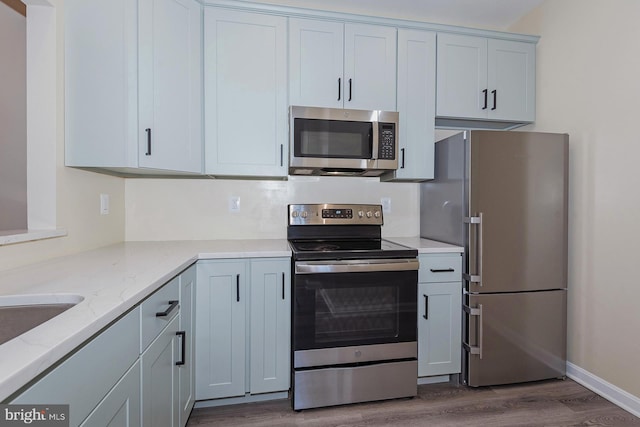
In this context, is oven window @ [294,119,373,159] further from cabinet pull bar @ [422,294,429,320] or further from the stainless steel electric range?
cabinet pull bar @ [422,294,429,320]

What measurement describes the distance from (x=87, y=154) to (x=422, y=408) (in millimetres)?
2309

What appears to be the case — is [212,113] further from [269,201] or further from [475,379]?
[475,379]

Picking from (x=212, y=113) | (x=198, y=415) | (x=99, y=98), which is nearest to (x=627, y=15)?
(x=212, y=113)

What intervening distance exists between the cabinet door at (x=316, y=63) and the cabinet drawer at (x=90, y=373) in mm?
1626

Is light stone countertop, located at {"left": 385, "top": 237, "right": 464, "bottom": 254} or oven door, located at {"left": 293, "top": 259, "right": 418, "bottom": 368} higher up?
light stone countertop, located at {"left": 385, "top": 237, "right": 464, "bottom": 254}

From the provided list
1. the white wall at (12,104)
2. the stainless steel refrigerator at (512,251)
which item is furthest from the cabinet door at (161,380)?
the stainless steel refrigerator at (512,251)

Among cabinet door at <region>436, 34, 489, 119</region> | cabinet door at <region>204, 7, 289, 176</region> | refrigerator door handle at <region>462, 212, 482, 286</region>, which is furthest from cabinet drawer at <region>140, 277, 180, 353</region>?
cabinet door at <region>436, 34, 489, 119</region>

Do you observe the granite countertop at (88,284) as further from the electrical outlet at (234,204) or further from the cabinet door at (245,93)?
the cabinet door at (245,93)

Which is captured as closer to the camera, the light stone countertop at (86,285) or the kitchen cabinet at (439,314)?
the light stone countertop at (86,285)

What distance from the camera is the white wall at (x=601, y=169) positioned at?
1.76m

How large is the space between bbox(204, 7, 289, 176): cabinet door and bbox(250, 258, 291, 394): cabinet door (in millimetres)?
661

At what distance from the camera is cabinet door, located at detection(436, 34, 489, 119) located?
7.33 ft

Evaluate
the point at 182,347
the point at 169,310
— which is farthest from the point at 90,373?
the point at 182,347

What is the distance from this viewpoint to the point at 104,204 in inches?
75.8
